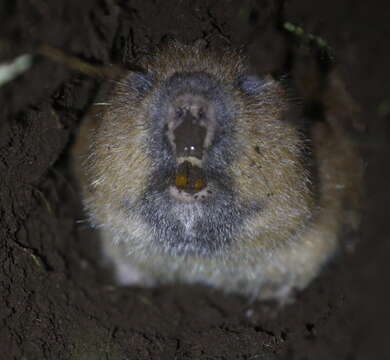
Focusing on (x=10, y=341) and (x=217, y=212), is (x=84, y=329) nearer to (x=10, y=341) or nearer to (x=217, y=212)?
(x=10, y=341)

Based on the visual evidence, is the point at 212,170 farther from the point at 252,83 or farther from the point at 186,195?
the point at 252,83

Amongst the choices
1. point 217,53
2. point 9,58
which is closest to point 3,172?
point 9,58

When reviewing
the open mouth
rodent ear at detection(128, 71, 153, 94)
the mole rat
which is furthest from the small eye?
rodent ear at detection(128, 71, 153, 94)

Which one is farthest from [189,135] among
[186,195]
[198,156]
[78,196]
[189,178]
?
[78,196]

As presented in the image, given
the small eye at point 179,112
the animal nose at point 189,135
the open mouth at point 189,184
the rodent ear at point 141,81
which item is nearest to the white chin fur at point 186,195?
the open mouth at point 189,184

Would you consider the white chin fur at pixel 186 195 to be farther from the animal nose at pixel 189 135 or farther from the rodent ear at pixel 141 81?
the rodent ear at pixel 141 81
